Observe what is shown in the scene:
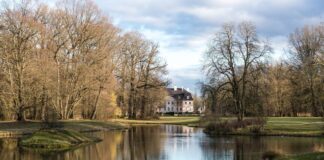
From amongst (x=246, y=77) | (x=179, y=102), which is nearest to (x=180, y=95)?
(x=179, y=102)

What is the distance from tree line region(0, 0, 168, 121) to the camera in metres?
56.6

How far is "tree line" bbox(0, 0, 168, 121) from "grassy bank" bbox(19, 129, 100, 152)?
18.7 meters

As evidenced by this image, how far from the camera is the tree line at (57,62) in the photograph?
2229 inches

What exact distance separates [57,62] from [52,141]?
28.1 meters

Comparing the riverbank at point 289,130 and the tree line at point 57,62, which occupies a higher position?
the tree line at point 57,62

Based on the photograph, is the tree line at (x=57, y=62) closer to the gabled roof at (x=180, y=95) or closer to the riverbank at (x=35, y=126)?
the riverbank at (x=35, y=126)

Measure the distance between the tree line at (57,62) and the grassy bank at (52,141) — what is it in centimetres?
1866

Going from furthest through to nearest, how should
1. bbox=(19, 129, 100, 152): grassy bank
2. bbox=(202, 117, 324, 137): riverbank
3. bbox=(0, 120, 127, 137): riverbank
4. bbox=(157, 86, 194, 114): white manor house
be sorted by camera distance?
bbox=(157, 86, 194, 114): white manor house < bbox=(0, 120, 127, 137): riverbank < bbox=(202, 117, 324, 137): riverbank < bbox=(19, 129, 100, 152): grassy bank

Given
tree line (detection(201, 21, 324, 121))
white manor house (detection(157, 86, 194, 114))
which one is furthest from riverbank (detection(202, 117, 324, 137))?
white manor house (detection(157, 86, 194, 114))

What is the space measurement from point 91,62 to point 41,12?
10.6 meters

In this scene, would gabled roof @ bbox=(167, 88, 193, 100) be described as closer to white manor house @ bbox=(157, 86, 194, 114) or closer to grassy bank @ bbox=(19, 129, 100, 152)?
white manor house @ bbox=(157, 86, 194, 114)

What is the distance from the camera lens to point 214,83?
63.8 m

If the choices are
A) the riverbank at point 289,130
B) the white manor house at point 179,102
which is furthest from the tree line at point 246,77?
the white manor house at point 179,102

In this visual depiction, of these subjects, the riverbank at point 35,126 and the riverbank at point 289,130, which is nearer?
the riverbank at point 289,130
